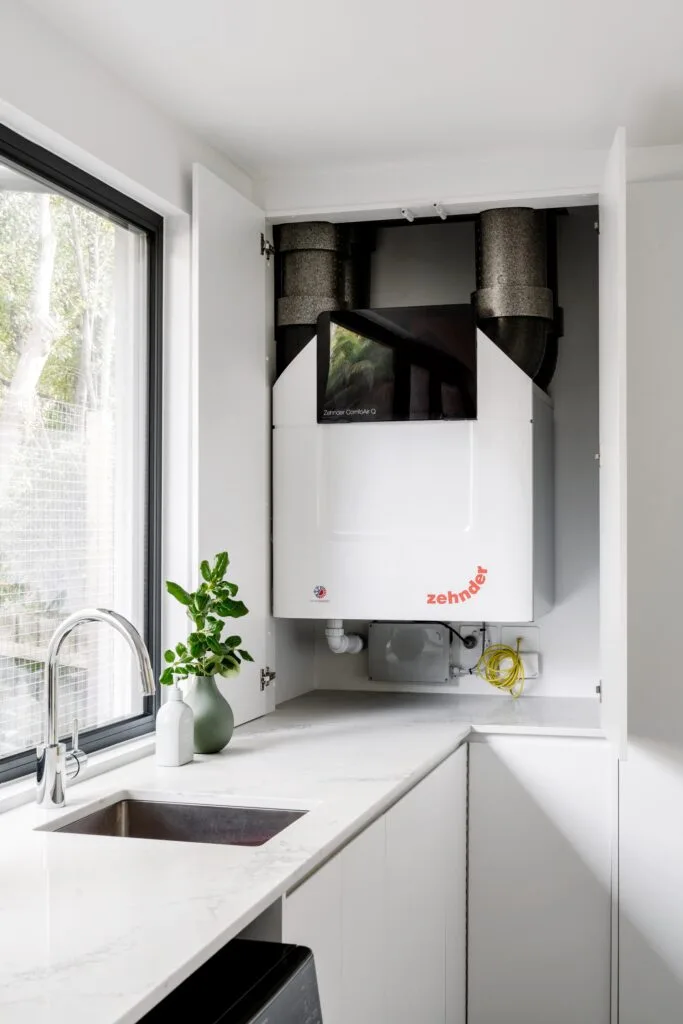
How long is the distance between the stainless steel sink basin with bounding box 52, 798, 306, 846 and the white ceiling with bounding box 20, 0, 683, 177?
157 centimetres

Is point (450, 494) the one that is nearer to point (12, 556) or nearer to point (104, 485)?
point (104, 485)

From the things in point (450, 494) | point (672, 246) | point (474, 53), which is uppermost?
point (474, 53)

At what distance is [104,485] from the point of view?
2.52 meters

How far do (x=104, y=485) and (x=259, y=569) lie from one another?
67 centimetres

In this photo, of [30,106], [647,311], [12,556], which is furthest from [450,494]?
[30,106]

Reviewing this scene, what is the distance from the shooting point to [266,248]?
3.15 metres

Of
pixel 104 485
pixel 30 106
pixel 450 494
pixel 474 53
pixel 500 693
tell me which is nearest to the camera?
pixel 30 106

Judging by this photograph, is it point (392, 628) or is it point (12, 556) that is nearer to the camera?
point (12, 556)

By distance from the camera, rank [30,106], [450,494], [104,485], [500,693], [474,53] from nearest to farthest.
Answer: [30,106]
[474,53]
[104,485]
[450,494]
[500,693]

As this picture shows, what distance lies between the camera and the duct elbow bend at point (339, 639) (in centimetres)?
336

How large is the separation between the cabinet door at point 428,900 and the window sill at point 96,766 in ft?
2.09

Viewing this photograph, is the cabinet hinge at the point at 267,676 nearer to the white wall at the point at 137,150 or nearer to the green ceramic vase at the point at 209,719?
the white wall at the point at 137,150

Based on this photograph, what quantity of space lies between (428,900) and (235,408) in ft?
4.48

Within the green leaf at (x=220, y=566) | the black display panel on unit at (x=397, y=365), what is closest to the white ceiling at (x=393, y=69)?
the black display panel on unit at (x=397, y=365)
